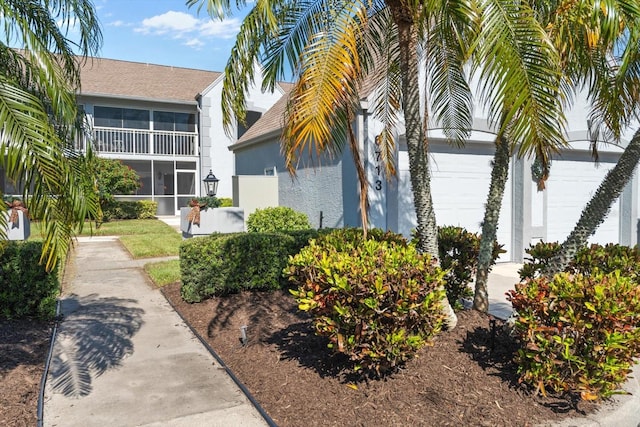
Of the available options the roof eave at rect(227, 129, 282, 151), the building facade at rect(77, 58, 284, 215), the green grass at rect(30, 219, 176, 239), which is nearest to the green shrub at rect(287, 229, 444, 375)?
the roof eave at rect(227, 129, 282, 151)

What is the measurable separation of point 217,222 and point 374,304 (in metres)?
9.88

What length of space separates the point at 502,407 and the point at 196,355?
124 inches

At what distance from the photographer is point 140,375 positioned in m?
4.77

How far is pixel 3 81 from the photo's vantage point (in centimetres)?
338

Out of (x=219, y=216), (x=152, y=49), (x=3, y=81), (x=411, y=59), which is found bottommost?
(x=219, y=216)

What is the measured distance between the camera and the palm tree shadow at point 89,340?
4.70m

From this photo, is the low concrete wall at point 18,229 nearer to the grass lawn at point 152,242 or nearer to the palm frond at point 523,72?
the grass lawn at point 152,242

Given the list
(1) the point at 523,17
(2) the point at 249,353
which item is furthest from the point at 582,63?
(2) the point at 249,353

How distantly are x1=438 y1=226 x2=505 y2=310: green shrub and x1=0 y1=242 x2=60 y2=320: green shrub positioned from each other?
511 centimetres

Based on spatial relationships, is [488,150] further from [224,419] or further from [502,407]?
[224,419]

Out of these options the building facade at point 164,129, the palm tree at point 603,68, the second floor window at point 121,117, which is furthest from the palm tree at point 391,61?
the second floor window at point 121,117

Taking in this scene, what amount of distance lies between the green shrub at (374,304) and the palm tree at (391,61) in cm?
106

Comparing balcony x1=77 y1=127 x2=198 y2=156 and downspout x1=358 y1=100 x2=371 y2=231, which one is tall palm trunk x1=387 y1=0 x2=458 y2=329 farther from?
balcony x1=77 y1=127 x2=198 y2=156

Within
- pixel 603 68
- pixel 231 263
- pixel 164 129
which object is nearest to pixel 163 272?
pixel 231 263
